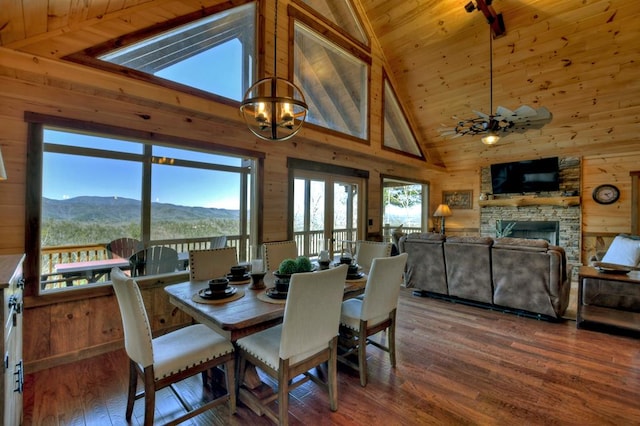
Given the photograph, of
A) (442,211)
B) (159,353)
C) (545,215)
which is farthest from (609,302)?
(159,353)

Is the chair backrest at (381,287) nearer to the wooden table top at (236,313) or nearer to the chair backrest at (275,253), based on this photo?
the wooden table top at (236,313)

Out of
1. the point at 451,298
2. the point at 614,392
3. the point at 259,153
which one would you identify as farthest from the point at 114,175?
the point at 614,392

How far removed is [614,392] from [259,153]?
4.26 meters

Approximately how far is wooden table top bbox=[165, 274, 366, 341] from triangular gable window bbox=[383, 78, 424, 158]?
4.69 metres

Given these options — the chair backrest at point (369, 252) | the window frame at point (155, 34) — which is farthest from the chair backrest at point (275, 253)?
the window frame at point (155, 34)

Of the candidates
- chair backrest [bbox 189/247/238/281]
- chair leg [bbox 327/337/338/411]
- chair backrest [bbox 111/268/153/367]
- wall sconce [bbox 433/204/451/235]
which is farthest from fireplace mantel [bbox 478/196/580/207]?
chair backrest [bbox 111/268/153/367]

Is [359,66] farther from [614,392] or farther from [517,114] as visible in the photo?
[614,392]

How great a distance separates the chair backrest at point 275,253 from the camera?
3383 millimetres

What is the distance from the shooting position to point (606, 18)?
4238mm

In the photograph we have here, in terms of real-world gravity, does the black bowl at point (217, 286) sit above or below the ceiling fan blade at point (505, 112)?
below

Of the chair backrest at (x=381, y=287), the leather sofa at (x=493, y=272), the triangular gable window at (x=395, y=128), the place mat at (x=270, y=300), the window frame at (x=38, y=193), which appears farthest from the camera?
the triangular gable window at (x=395, y=128)

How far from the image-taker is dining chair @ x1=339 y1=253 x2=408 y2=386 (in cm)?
235

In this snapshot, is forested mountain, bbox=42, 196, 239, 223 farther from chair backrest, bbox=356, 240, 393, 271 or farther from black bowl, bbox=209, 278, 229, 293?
chair backrest, bbox=356, 240, 393, 271

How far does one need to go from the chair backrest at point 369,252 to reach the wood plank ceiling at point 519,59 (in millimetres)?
3377
